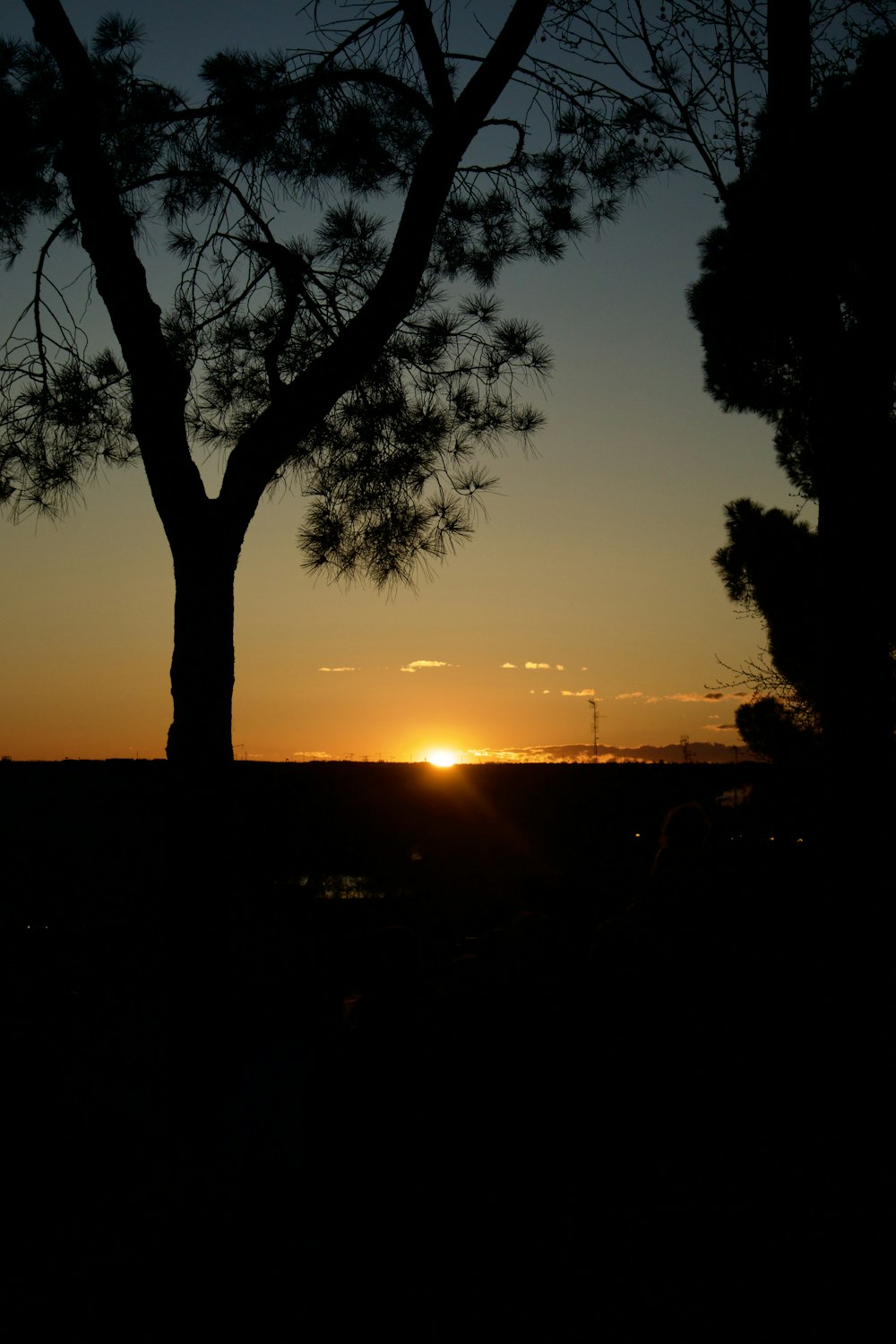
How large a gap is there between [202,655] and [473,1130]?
6.57 feet

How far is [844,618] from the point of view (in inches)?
144

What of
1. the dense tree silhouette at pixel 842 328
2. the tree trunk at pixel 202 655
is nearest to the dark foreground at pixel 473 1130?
the tree trunk at pixel 202 655

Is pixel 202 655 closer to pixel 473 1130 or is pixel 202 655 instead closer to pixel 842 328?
pixel 473 1130

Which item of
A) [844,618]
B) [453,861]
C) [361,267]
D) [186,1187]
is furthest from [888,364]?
[453,861]

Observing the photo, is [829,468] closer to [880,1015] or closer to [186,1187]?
[880,1015]

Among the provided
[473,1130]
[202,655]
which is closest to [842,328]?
[202,655]

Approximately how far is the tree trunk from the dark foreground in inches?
6.4

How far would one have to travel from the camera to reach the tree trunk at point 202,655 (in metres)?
3.79

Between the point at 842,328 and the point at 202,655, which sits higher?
the point at 842,328

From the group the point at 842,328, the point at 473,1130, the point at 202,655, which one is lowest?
the point at 473,1130

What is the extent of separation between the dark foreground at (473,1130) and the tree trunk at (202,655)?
0.53 ft

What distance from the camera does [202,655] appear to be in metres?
3.84

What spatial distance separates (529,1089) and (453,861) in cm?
887

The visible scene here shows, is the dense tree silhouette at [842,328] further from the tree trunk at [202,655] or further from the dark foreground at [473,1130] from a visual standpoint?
the tree trunk at [202,655]
